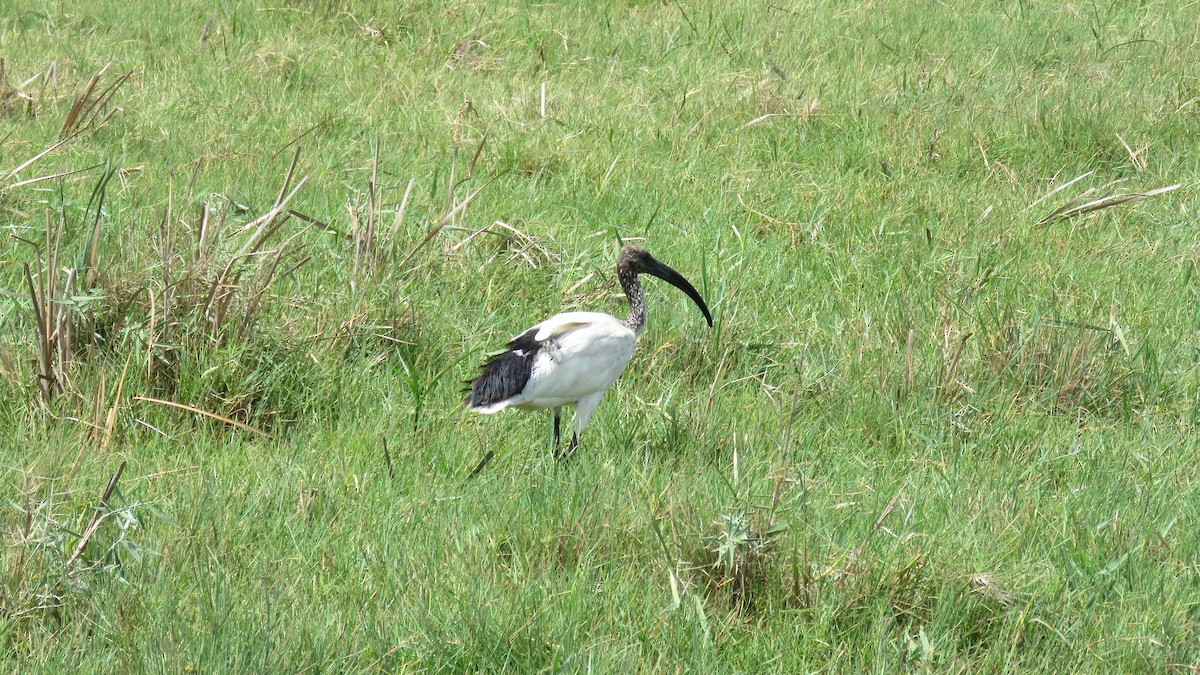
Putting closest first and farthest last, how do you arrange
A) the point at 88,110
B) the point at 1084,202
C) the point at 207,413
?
the point at 207,413 < the point at 88,110 < the point at 1084,202

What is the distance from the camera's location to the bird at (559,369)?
4.07m

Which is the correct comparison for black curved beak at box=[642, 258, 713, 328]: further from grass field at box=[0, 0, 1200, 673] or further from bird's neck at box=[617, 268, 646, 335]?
grass field at box=[0, 0, 1200, 673]

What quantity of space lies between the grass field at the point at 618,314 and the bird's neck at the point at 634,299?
236mm

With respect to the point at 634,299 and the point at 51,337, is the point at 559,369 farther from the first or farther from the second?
the point at 51,337

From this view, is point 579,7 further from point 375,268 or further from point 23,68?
point 375,268

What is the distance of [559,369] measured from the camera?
4.03 m

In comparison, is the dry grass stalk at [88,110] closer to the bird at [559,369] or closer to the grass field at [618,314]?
the grass field at [618,314]

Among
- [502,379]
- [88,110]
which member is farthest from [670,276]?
[88,110]

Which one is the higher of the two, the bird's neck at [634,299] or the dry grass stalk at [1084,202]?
the bird's neck at [634,299]

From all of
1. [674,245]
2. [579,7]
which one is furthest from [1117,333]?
[579,7]

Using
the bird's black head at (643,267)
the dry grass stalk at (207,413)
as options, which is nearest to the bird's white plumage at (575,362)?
the bird's black head at (643,267)

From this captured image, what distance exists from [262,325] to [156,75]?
3449 mm

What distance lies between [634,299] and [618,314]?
0.75 metres

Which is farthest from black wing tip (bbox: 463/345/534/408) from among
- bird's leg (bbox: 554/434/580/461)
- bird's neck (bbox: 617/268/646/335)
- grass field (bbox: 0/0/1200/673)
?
bird's neck (bbox: 617/268/646/335)
